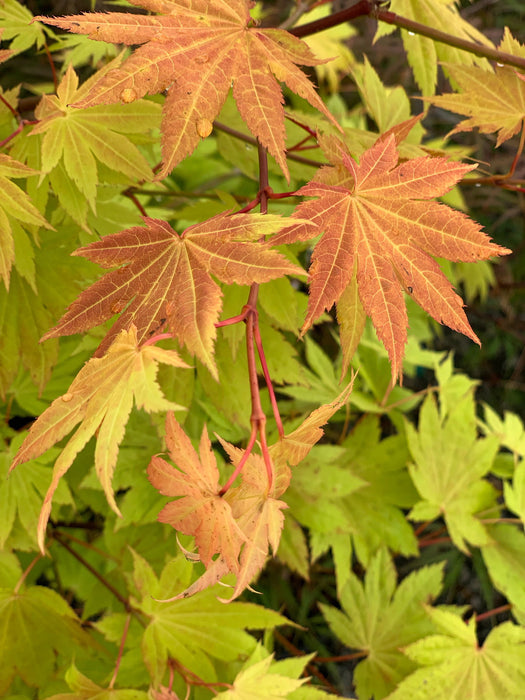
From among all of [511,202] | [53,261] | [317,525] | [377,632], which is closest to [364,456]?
[317,525]

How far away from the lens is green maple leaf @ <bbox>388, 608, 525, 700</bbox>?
1.17 metres

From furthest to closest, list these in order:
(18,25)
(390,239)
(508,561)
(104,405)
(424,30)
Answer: (508,561) → (18,25) → (424,30) → (390,239) → (104,405)

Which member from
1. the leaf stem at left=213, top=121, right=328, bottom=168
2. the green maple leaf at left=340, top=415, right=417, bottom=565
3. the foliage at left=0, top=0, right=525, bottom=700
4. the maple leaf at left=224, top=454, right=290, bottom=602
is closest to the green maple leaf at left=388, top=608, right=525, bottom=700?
the foliage at left=0, top=0, right=525, bottom=700

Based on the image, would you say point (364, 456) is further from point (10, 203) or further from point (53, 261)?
point (10, 203)

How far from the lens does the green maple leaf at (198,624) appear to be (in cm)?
102

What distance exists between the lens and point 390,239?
2.29ft

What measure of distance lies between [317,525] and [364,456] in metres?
0.27

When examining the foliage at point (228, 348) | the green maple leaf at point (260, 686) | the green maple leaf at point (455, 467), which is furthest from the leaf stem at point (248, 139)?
the green maple leaf at point (260, 686)

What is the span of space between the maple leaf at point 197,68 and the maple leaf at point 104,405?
0.19m

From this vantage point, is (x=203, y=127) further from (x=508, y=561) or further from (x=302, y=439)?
(x=508, y=561)

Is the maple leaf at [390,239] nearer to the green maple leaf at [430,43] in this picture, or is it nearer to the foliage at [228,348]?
the foliage at [228,348]

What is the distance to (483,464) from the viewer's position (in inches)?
56.7

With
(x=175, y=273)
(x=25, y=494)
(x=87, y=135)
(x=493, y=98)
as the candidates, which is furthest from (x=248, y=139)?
(x=25, y=494)

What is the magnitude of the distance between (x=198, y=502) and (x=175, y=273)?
0.23m
